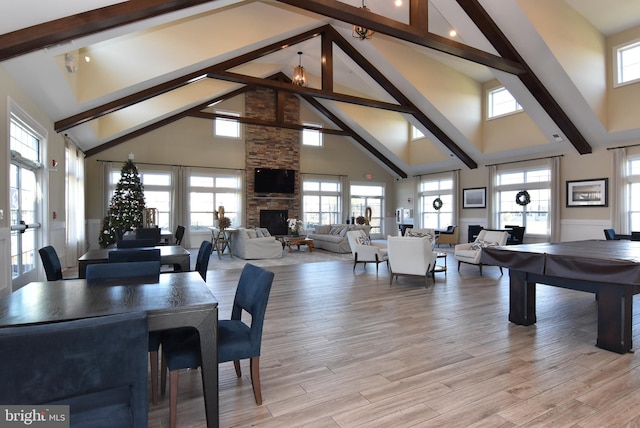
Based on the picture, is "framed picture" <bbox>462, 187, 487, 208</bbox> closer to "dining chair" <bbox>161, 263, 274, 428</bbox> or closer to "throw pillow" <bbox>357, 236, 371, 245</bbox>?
"throw pillow" <bbox>357, 236, 371, 245</bbox>

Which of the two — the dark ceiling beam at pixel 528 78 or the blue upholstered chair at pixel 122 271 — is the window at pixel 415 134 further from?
the blue upholstered chair at pixel 122 271

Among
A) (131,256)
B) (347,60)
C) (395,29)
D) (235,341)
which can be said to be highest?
(347,60)

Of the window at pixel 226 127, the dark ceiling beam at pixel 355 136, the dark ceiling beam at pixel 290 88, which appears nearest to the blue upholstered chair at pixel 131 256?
the dark ceiling beam at pixel 290 88

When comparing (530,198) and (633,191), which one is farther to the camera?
(530,198)

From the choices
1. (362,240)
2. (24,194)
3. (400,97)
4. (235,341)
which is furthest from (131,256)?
(400,97)

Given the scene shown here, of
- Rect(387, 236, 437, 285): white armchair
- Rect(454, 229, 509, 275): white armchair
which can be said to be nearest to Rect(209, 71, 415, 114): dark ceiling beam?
Rect(454, 229, 509, 275): white armchair

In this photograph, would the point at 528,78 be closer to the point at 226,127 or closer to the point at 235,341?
the point at 235,341

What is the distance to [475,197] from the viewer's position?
12.1 m

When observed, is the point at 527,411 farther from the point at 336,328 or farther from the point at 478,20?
the point at 478,20

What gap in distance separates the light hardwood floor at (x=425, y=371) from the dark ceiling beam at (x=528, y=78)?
511 centimetres

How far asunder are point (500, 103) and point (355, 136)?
5.25 m

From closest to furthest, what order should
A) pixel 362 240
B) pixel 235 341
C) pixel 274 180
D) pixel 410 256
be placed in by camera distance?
1. pixel 235 341
2. pixel 410 256
3. pixel 362 240
4. pixel 274 180

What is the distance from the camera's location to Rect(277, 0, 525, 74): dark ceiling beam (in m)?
4.90

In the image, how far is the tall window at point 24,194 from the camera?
4676mm
